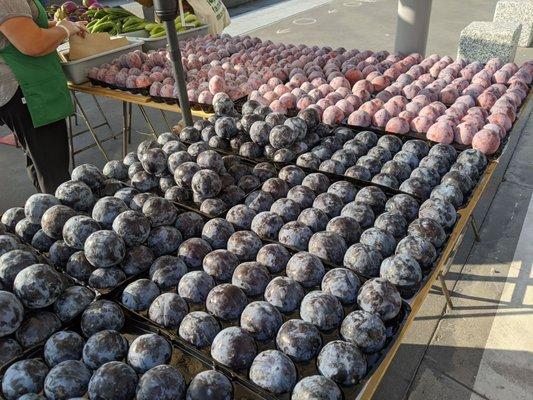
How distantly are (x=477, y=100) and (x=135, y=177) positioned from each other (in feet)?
7.09

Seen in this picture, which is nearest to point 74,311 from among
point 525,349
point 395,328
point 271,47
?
point 395,328

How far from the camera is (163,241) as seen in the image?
5.29 feet

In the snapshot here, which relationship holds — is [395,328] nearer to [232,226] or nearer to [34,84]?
[232,226]

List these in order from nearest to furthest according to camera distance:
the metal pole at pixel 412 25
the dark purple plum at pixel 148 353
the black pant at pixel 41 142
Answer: the dark purple plum at pixel 148 353 < the black pant at pixel 41 142 < the metal pole at pixel 412 25

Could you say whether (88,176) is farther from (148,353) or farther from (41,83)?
(41,83)

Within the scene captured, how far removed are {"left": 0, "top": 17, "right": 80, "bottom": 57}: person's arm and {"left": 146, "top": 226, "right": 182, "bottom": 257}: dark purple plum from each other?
1.68 m

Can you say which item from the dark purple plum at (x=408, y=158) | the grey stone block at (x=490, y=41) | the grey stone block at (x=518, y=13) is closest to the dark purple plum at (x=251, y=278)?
the dark purple plum at (x=408, y=158)

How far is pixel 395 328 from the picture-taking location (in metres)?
1.32

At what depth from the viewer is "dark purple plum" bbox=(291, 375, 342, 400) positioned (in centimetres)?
107

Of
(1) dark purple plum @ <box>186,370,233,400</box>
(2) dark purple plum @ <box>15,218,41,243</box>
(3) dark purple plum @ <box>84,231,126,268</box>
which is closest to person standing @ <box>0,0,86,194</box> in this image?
(2) dark purple plum @ <box>15,218,41,243</box>

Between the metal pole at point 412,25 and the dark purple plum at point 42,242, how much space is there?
12.1ft

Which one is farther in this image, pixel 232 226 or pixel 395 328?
pixel 232 226

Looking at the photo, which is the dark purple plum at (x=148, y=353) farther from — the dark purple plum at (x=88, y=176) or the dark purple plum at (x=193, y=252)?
the dark purple plum at (x=88, y=176)

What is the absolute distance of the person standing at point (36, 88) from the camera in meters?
2.47
